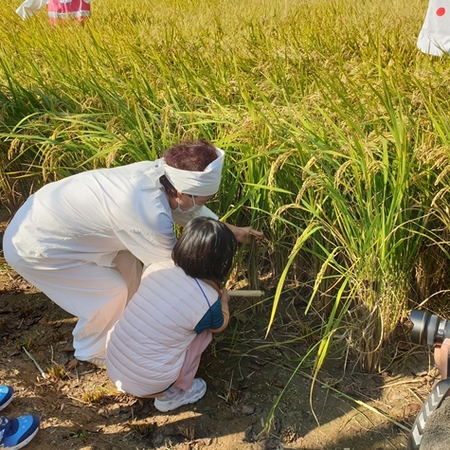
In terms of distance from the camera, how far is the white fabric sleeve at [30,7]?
5.61 m

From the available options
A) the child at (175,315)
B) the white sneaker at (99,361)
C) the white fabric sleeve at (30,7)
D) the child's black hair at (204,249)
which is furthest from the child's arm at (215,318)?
the white fabric sleeve at (30,7)

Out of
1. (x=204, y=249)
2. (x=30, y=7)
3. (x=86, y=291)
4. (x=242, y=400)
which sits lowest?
(x=242, y=400)

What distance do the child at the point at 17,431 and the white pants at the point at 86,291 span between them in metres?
0.38

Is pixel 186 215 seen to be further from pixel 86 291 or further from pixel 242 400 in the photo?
pixel 242 400

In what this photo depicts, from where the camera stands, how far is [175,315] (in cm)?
182

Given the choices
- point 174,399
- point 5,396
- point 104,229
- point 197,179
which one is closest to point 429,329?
point 197,179

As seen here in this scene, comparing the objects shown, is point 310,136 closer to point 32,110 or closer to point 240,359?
point 240,359

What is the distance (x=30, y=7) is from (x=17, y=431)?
4977 millimetres

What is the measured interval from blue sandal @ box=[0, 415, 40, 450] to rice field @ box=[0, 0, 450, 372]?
878 millimetres

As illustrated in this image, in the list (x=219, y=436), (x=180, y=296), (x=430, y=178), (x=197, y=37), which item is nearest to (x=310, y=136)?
(x=430, y=178)

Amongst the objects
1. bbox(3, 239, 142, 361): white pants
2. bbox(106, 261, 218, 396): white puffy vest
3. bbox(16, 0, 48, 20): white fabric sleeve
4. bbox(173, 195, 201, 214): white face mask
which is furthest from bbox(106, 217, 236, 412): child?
bbox(16, 0, 48, 20): white fabric sleeve

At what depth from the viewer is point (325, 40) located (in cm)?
362

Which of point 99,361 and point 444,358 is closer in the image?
point 444,358

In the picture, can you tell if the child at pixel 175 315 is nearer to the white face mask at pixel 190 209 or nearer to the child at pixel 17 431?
the white face mask at pixel 190 209
